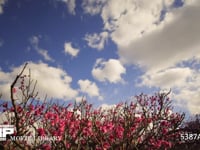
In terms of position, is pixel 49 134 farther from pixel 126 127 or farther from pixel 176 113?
pixel 176 113

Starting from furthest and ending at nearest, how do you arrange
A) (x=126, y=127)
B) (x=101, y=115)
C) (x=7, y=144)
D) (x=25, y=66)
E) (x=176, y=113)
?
(x=176, y=113)
(x=101, y=115)
(x=7, y=144)
(x=126, y=127)
(x=25, y=66)

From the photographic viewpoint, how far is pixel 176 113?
2083 cm

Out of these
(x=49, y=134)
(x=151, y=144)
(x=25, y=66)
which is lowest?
(x=151, y=144)

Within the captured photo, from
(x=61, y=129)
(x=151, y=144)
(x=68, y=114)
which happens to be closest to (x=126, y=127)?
(x=61, y=129)

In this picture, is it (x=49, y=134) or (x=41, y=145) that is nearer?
(x=49, y=134)

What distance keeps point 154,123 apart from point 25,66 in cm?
1306

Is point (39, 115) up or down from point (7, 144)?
up

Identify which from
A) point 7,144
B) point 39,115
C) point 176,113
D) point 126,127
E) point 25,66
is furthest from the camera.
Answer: point 176,113

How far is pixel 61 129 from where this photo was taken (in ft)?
39.1

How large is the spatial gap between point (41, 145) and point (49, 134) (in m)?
1.84

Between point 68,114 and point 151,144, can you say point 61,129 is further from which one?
point 151,144

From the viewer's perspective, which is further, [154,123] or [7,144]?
[154,123]

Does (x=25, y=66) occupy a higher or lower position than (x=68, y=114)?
higher

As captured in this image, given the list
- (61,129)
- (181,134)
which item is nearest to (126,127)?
(61,129)
